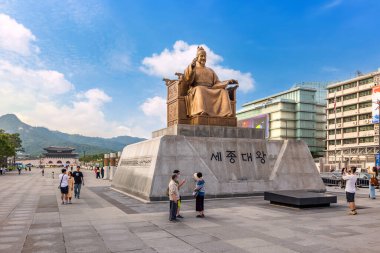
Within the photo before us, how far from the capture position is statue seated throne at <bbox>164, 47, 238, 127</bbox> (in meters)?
18.8

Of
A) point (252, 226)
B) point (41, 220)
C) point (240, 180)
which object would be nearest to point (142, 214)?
point (41, 220)

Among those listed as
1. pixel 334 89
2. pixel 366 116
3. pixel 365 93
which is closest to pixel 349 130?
pixel 366 116

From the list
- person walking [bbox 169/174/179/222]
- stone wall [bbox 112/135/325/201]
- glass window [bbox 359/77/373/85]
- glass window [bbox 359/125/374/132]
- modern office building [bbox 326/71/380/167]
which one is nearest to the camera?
person walking [bbox 169/174/179/222]

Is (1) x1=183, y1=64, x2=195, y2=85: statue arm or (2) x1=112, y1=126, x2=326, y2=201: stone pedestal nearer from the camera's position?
(2) x1=112, y1=126, x2=326, y2=201: stone pedestal

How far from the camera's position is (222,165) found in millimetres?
17844

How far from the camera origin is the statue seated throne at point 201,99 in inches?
738

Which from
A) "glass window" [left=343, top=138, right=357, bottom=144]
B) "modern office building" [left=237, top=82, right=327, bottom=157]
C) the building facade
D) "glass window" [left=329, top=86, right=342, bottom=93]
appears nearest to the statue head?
"glass window" [left=343, top=138, right=357, bottom=144]

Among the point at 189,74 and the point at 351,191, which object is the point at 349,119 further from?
the point at 351,191

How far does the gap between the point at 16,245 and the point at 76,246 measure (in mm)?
1453

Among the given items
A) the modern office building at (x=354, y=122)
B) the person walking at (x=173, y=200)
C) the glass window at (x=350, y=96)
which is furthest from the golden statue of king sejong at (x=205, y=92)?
the glass window at (x=350, y=96)

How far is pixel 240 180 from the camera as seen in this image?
58.7 feet

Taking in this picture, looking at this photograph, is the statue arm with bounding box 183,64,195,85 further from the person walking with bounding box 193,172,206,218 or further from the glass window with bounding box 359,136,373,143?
the glass window with bounding box 359,136,373,143

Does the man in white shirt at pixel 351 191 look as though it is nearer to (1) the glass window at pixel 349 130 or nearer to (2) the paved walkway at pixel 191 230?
(2) the paved walkway at pixel 191 230

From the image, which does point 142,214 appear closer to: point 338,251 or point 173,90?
point 338,251
